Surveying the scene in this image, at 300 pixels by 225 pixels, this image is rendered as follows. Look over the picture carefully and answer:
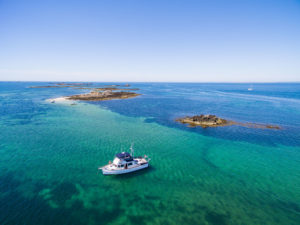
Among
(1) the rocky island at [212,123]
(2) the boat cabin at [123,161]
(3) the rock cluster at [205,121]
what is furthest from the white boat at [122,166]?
(3) the rock cluster at [205,121]

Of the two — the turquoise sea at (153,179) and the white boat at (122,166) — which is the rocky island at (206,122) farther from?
the white boat at (122,166)

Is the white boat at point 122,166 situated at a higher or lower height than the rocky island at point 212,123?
lower

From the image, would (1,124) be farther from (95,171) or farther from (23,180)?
(95,171)

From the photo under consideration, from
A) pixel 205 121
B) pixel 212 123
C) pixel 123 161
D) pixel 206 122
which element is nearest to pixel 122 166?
pixel 123 161

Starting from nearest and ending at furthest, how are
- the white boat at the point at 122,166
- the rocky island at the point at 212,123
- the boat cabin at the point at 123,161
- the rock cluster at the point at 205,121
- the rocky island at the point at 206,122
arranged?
the white boat at the point at 122,166, the boat cabin at the point at 123,161, the rocky island at the point at 212,123, the rocky island at the point at 206,122, the rock cluster at the point at 205,121

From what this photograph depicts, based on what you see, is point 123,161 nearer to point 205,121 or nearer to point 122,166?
point 122,166

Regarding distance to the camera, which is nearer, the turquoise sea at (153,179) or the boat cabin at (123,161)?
the turquoise sea at (153,179)

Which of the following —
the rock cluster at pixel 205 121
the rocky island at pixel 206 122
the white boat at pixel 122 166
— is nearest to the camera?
the white boat at pixel 122 166

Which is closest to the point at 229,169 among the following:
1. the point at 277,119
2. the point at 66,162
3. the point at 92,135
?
→ the point at 66,162

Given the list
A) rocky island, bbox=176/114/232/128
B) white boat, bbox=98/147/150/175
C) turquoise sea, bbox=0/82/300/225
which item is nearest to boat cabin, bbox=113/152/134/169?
white boat, bbox=98/147/150/175

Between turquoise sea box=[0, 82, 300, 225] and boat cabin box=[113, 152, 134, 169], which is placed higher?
boat cabin box=[113, 152, 134, 169]

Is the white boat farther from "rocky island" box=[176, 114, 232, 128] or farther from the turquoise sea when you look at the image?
"rocky island" box=[176, 114, 232, 128]

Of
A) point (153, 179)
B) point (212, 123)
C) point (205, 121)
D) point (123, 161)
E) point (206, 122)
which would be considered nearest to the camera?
point (153, 179)
